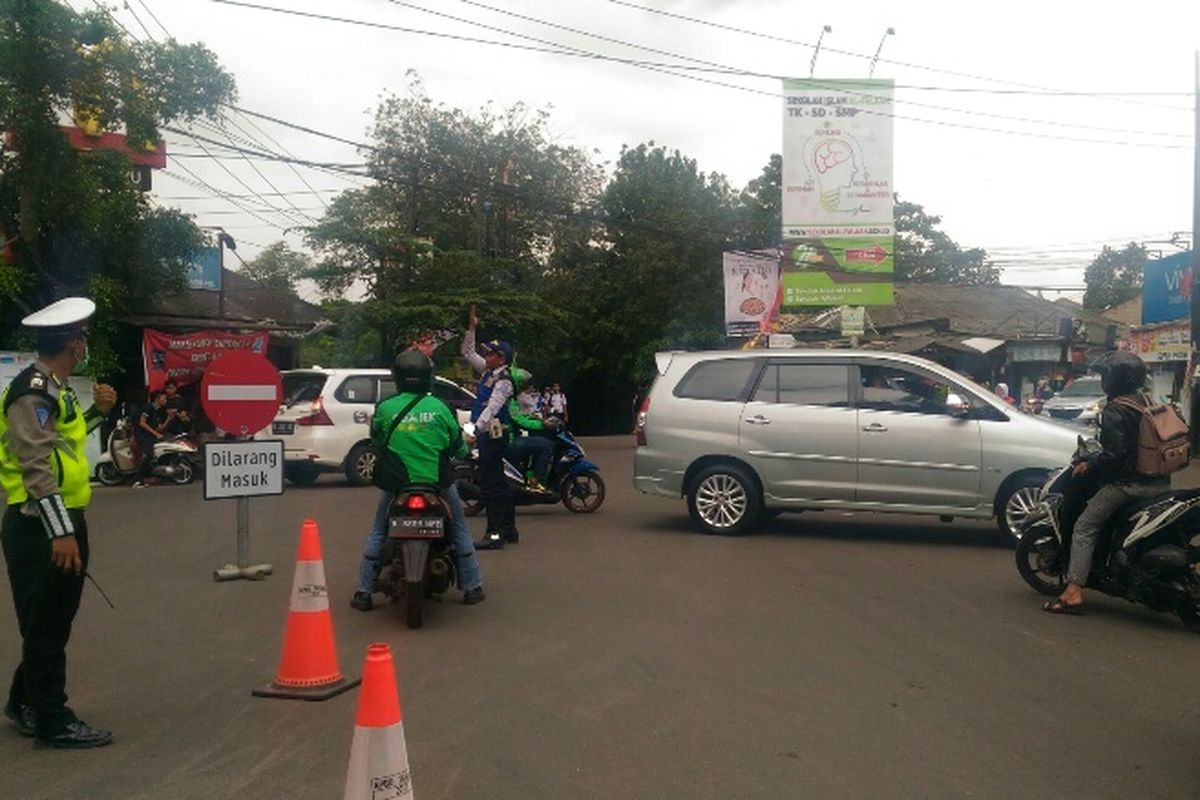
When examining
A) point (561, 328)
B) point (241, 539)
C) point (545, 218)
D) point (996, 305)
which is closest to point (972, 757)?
point (241, 539)

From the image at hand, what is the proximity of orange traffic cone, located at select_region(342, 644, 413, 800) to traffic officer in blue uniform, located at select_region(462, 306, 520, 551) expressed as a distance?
6935mm

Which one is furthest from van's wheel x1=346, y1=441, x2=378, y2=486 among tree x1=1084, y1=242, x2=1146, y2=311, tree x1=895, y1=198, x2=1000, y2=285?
tree x1=1084, y1=242, x2=1146, y2=311

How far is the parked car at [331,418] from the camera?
57.7 feet

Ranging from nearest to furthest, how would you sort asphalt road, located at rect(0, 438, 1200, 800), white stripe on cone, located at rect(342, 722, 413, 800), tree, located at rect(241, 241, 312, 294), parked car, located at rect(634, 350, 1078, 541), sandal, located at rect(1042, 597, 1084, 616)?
white stripe on cone, located at rect(342, 722, 413, 800) < asphalt road, located at rect(0, 438, 1200, 800) < sandal, located at rect(1042, 597, 1084, 616) < parked car, located at rect(634, 350, 1078, 541) < tree, located at rect(241, 241, 312, 294)

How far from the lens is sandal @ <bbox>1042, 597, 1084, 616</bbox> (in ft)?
27.5

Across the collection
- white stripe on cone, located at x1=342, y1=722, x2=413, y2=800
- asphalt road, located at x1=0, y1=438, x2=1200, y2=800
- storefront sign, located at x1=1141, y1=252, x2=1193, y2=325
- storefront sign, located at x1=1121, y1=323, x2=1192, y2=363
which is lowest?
asphalt road, located at x1=0, y1=438, x2=1200, y2=800

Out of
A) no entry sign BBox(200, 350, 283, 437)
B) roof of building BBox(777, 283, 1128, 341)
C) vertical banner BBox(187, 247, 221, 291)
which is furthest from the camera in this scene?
roof of building BBox(777, 283, 1128, 341)

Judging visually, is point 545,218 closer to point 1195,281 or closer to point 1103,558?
point 1195,281

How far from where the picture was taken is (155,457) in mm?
19031

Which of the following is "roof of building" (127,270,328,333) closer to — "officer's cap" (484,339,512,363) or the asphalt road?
"officer's cap" (484,339,512,363)

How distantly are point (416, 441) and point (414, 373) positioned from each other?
45 cm

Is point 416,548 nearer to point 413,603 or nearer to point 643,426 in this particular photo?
point 413,603

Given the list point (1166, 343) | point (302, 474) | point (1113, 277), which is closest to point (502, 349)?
point (302, 474)

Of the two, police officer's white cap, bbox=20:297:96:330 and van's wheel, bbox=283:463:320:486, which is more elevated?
police officer's white cap, bbox=20:297:96:330
